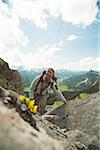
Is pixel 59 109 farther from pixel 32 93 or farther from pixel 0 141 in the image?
pixel 0 141

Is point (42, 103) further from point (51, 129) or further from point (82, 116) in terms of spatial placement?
point (51, 129)

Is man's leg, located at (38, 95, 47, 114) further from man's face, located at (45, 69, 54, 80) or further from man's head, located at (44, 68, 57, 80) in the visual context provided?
man's face, located at (45, 69, 54, 80)

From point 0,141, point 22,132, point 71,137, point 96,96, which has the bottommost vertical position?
point 0,141

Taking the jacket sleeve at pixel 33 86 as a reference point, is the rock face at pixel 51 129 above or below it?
below

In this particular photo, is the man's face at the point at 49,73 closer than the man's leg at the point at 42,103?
Yes

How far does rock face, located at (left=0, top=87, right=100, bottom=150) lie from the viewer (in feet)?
7.22

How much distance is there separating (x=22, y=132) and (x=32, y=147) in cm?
21

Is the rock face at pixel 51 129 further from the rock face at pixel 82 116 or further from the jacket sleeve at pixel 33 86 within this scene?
the jacket sleeve at pixel 33 86

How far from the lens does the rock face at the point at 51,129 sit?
220 centimetres

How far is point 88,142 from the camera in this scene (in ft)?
36.7

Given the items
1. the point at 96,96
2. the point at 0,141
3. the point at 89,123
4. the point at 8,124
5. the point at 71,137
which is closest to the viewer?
the point at 0,141

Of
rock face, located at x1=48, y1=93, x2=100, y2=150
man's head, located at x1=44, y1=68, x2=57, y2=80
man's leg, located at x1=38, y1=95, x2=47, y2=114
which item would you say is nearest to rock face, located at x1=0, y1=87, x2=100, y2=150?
rock face, located at x1=48, y1=93, x2=100, y2=150

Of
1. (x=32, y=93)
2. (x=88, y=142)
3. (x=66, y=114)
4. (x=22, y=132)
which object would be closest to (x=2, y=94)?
(x=22, y=132)

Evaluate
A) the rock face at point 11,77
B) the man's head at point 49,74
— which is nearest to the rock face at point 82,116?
the man's head at point 49,74
